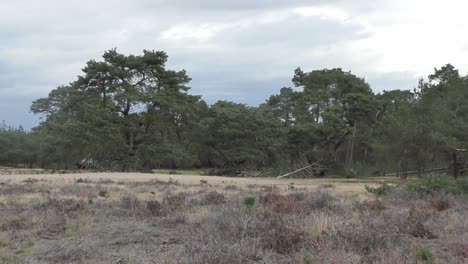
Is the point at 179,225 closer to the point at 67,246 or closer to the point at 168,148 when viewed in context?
the point at 67,246

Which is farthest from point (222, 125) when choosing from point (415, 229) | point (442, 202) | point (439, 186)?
point (415, 229)

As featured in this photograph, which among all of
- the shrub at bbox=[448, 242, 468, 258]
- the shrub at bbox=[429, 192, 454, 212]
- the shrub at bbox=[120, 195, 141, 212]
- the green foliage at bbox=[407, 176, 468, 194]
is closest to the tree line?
the green foliage at bbox=[407, 176, 468, 194]

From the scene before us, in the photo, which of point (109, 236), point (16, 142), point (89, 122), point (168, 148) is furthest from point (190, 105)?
point (109, 236)

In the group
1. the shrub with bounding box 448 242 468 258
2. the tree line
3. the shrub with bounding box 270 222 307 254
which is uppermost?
the tree line

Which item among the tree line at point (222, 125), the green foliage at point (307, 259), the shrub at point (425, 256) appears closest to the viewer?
the green foliage at point (307, 259)

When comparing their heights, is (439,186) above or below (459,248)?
above

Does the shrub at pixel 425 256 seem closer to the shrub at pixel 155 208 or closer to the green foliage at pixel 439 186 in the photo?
the shrub at pixel 155 208

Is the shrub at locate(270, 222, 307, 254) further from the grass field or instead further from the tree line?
the tree line

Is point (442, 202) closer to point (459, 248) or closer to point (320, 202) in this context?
point (320, 202)

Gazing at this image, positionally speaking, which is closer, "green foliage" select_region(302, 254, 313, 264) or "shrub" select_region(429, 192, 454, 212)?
"green foliage" select_region(302, 254, 313, 264)

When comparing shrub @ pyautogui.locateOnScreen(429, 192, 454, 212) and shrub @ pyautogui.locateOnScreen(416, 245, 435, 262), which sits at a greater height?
shrub @ pyautogui.locateOnScreen(429, 192, 454, 212)

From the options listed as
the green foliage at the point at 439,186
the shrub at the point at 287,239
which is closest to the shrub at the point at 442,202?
the green foliage at the point at 439,186

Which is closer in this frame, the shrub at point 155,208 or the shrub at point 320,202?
the shrub at point 155,208

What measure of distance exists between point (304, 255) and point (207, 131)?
179 feet
